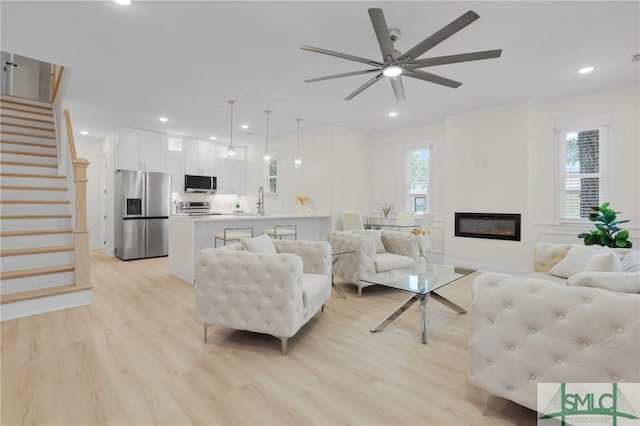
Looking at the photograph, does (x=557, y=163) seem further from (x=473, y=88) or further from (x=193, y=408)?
(x=193, y=408)

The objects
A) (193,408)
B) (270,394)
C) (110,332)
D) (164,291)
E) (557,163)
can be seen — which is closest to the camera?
(193,408)

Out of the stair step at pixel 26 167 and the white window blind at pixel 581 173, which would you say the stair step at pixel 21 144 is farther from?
the white window blind at pixel 581 173

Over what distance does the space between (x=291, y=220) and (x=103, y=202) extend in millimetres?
4809

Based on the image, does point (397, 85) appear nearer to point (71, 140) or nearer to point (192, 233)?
point (192, 233)

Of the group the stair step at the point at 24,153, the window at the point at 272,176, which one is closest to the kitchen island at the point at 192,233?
the stair step at the point at 24,153

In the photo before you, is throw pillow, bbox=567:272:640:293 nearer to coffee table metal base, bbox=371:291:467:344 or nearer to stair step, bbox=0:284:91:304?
coffee table metal base, bbox=371:291:467:344

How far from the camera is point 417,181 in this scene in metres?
6.41

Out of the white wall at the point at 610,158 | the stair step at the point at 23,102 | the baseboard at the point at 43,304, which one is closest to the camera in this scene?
the baseboard at the point at 43,304

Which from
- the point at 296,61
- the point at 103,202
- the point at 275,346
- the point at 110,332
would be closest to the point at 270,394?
the point at 275,346

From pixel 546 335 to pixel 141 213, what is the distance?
6.84m

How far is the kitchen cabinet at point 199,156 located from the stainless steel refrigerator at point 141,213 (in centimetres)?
70

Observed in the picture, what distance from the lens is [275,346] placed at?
2502 millimetres

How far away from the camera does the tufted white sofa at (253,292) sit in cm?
235

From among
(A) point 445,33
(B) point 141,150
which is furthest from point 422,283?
(B) point 141,150
